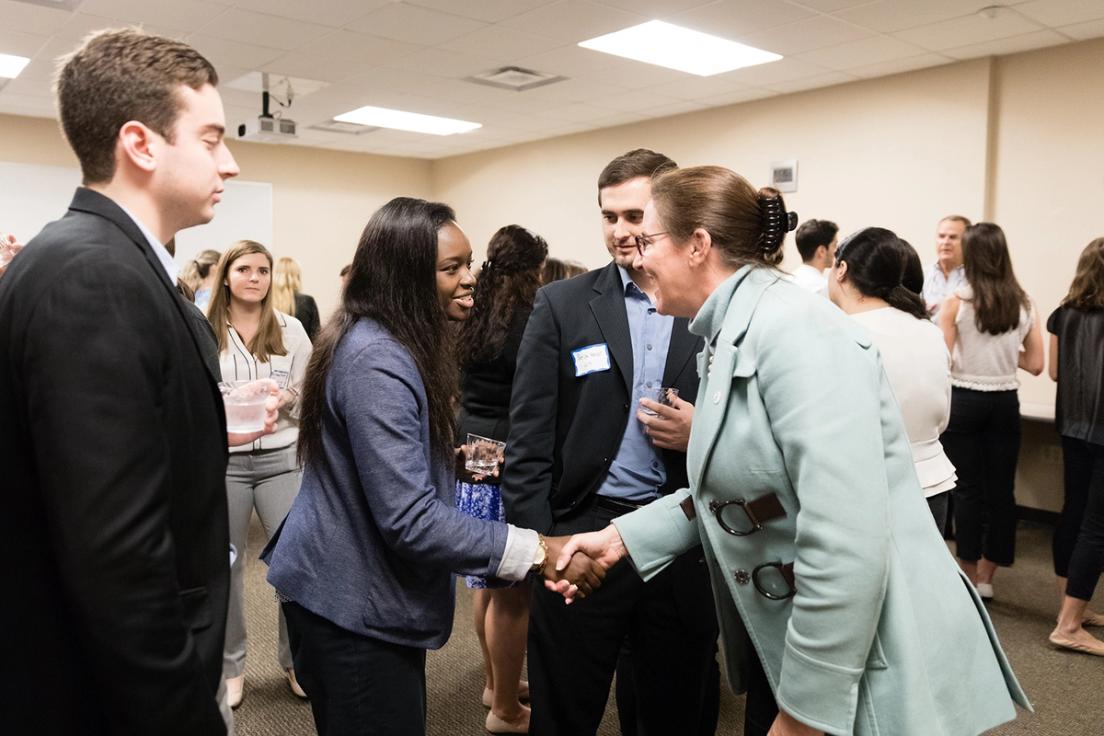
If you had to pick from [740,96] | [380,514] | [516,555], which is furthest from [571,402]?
[740,96]

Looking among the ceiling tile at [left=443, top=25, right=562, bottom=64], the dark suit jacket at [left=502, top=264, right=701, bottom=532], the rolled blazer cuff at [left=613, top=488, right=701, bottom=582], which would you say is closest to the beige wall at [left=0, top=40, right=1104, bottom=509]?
the ceiling tile at [left=443, top=25, right=562, bottom=64]

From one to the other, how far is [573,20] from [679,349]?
3341 mm

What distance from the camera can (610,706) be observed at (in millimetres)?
2936

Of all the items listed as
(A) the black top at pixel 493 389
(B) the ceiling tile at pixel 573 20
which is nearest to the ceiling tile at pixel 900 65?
(B) the ceiling tile at pixel 573 20

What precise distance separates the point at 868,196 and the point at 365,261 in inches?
210

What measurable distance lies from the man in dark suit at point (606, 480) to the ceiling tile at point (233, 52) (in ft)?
13.6

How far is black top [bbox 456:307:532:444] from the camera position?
2.72 metres

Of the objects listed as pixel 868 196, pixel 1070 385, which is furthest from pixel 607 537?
pixel 868 196

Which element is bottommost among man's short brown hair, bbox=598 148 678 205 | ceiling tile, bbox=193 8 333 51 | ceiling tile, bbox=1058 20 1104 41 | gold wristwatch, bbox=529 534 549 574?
gold wristwatch, bbox=529 534 549 574

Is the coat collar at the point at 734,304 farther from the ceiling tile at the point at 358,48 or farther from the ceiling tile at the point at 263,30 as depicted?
the ceiling tile at the point at 358,48

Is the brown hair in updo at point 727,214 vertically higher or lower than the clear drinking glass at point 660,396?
higher

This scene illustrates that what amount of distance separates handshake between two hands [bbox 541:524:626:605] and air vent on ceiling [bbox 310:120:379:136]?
707cm

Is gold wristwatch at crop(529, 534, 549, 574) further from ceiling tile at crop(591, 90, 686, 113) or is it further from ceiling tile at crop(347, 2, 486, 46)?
ceiling tile at crop(591, 90, 686, 113)

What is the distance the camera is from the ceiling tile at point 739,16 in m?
4.43
